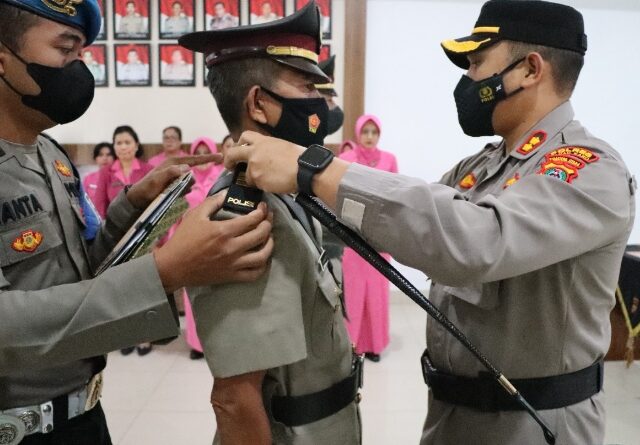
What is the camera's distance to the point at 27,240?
41.2 inches

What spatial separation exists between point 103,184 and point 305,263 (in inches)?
138

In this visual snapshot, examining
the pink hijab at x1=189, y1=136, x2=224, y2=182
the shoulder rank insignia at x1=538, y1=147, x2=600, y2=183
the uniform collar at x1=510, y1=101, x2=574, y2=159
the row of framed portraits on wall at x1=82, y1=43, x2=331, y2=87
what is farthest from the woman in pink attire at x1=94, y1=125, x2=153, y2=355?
the shoulder rank insignia at x1=538, y1=147, x2=600, y2=183

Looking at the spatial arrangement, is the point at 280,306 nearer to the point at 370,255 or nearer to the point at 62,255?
the point at 370,255

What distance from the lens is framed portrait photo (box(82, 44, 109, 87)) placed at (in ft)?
14.3

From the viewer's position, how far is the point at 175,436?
Answer: 249cm

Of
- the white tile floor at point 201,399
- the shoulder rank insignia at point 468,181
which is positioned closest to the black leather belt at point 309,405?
the shoulder rank insignia at point 468,181

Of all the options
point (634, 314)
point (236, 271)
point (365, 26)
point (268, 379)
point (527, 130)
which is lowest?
point (634, 314)

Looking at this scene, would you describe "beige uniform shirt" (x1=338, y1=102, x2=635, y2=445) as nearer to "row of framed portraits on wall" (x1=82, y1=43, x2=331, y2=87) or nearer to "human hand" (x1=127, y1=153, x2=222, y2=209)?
"human hand" (x1=127, y1=153, x2=222, y2=209)

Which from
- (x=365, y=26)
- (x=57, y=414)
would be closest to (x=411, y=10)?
(x=365, y=26)

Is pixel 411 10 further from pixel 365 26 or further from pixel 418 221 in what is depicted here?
pixel 418 221

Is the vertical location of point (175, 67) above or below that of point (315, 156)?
above

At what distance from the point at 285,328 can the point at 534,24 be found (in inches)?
38.3

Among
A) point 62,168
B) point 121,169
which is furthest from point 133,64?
point 62,168

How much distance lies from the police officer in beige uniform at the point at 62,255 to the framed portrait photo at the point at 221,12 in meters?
3.39
